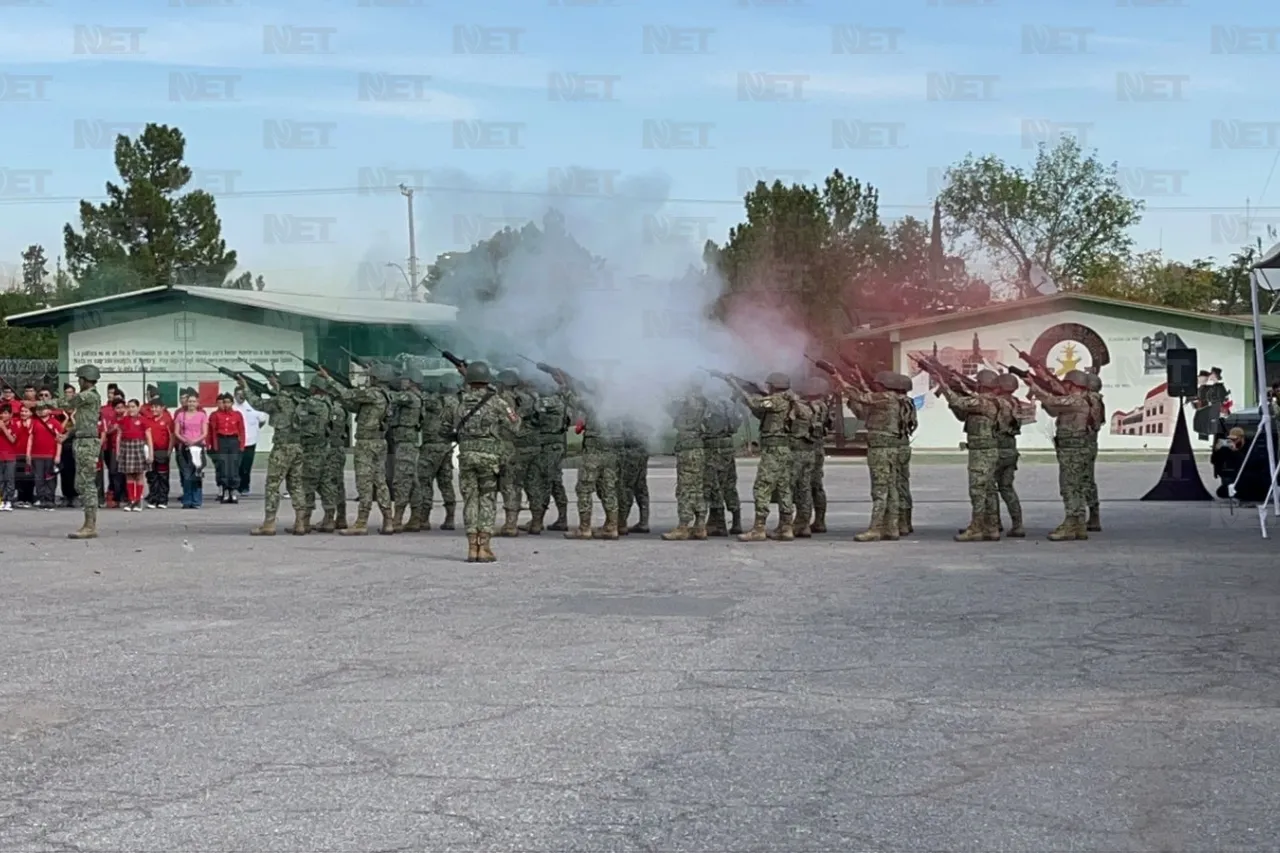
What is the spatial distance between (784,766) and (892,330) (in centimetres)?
3108

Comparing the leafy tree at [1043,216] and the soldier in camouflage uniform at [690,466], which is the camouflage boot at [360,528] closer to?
the soldier in camouflage uniform at [690,466]

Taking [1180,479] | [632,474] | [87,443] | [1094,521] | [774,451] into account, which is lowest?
[1094,521]

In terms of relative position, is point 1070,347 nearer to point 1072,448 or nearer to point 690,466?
point 1072,448

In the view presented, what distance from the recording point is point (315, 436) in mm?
19125

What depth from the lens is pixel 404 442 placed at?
19094mm

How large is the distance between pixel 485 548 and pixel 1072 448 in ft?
21.4

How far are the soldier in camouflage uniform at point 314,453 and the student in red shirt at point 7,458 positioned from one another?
20.3ft

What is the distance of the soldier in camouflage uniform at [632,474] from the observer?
1833 cm

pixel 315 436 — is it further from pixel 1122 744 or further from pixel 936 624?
pixel 1122 744

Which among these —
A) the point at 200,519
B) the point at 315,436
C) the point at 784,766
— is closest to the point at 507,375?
the point at 315,436

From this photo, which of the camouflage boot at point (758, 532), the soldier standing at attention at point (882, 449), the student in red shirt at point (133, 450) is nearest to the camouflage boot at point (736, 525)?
the camouflage boot at point (758, 532)

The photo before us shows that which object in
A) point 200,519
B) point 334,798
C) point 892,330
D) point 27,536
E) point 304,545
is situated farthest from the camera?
point 892,330

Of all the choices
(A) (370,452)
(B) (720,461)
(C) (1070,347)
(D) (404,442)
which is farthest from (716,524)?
(C) (1070,347)

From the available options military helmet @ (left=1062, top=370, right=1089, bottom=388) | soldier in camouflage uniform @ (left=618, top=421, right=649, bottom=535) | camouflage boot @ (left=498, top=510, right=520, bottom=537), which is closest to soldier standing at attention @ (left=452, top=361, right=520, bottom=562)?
camouflage boot @ (left=498, top=510, right=520, bottom=537)
